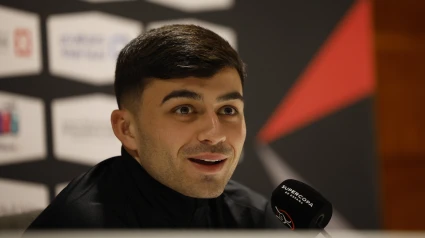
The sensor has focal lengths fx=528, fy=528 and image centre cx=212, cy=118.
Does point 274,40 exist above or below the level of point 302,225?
above

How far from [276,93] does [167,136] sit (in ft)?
2.79

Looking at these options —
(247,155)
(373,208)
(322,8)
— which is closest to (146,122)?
(247,155)

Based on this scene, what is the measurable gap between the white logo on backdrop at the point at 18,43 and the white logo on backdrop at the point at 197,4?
0.43 metres

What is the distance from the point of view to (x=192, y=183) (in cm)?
97

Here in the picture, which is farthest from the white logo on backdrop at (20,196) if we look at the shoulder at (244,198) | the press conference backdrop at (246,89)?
the shoulder at (244,198)

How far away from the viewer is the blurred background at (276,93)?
66.4 inches

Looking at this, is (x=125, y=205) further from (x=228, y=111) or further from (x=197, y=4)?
(x=197, y=4)

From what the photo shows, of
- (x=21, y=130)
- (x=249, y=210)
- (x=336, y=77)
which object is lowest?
(x=21, y=130)

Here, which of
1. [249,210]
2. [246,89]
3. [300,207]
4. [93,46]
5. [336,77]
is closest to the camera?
[300,207]

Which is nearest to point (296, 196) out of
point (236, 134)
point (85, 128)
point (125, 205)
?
point (236, 134)

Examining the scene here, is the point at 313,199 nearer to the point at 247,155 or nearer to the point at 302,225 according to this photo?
the point at 302,225

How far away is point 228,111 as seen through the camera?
98 centimetres

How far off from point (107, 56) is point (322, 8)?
781 mm

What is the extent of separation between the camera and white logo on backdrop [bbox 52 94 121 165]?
1.65 meters
